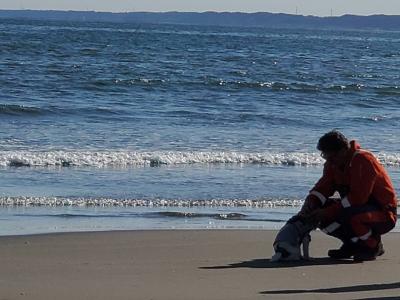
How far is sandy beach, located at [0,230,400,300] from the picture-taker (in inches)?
260

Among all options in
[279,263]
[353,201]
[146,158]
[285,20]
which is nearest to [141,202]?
[146,158]

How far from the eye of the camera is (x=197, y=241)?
8.80 meters

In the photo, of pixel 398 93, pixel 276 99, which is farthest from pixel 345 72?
pixel 276 99

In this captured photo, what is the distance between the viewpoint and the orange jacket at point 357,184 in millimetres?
7766

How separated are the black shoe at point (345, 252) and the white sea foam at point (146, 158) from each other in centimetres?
656

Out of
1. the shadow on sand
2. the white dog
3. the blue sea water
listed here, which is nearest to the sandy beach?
the shadow on sand

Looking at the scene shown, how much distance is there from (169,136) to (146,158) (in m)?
2.99

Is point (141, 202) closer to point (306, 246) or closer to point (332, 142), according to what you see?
point (306, 246)

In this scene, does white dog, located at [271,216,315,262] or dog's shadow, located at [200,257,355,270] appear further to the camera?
white dog, located at [271,216,315,262]

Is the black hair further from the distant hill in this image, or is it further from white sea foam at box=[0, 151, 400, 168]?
the distant hill

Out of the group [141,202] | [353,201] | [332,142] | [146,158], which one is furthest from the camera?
[146,158]

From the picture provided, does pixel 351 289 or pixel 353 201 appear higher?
pixel 353 201

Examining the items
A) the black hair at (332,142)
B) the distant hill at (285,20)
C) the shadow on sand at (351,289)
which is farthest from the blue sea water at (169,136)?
the distant hill at (285,20)

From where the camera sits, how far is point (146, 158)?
48.5ft
